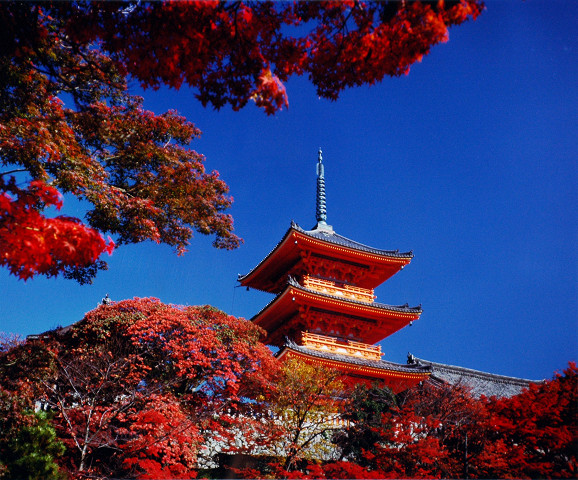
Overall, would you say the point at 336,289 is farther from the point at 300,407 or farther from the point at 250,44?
the point at 250,44

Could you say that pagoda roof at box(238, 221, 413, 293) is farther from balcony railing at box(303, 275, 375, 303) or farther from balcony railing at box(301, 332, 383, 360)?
balcony railing at box(301, 332, 383, 360)

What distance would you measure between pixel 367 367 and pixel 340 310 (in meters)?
3.10

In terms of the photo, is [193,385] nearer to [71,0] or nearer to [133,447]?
[133,447]

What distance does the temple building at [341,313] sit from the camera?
17.5 m

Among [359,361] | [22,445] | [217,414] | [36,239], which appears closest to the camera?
[36,239]

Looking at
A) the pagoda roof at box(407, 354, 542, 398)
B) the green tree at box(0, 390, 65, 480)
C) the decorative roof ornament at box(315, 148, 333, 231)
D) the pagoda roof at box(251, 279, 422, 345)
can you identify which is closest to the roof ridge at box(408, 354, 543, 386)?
the pagoda roof at box(407, 354, 542, 398)

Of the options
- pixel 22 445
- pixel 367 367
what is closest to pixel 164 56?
pixel 22 445

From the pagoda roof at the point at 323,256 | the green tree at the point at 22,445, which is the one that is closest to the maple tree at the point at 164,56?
the green tree at the point at 22,445

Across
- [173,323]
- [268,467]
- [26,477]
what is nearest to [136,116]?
[173,323]

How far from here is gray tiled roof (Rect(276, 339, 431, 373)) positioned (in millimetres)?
16422

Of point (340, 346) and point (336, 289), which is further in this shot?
point (336, 289)

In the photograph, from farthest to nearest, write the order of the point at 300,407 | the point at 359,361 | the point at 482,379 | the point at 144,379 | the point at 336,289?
the point at 482,379 < the point at 336,289 < the point at 359,361 < the point at 144,379 < the point at 300,407

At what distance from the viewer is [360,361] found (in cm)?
1745

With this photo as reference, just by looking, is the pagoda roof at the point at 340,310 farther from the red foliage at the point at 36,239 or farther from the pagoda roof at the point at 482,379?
the red foliage at the point at 36,239
